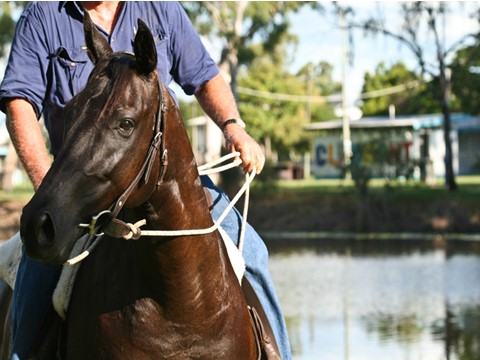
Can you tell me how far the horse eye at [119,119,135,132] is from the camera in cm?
376

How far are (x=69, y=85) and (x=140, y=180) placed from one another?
1.31m

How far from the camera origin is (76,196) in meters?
3.63

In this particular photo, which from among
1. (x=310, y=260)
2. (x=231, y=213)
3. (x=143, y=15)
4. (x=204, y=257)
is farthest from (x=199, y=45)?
(x=310, y=260)

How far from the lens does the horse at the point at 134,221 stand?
144 inches

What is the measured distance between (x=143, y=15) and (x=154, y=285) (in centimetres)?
158

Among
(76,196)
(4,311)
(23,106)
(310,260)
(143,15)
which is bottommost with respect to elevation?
(310,260)

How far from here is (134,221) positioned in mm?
4027

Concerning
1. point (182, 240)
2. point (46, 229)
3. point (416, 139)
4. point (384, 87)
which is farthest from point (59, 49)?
point (384, 87)

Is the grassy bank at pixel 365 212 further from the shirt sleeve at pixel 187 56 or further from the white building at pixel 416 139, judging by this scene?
the shirt sleeve at pixel 187 56

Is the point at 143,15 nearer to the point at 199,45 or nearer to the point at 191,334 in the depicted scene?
the point at 199,45

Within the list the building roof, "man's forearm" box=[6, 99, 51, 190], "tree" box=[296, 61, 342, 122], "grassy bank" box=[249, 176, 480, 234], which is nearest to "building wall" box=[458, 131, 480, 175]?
the building roof

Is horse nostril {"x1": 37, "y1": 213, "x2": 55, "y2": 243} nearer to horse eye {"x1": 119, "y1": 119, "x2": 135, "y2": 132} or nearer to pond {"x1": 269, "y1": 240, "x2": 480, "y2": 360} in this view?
horse eye {"x1": 119, "y1": 119, "x2": 135, "y2": 132}

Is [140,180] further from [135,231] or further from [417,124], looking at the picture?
[417,124]

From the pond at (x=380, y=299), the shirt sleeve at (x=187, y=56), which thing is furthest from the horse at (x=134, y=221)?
the pond at (x=380, y=299)
